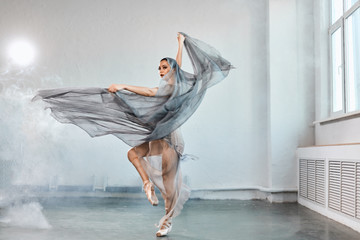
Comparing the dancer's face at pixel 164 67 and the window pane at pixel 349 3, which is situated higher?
the window pane at pixel 349 3

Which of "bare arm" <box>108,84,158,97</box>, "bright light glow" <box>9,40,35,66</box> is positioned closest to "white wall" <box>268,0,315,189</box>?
"bare arm" <box>108,84,158,97</box>

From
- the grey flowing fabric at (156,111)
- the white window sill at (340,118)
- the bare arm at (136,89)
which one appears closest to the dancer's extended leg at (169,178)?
the grey flowing fabric at (156,111)

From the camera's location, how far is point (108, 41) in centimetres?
596

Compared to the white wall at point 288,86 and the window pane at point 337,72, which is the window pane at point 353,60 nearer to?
the window pane at point 337,72

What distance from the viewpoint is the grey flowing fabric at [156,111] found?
337 centimetres

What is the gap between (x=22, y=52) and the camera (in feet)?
19.6

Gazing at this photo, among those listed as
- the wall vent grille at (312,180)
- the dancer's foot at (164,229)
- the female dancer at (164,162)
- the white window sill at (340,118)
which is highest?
the white window sill at (340,118)

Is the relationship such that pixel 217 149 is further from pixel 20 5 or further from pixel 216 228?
pixel 20 5

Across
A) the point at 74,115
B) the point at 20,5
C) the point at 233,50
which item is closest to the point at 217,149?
the point at 233,50

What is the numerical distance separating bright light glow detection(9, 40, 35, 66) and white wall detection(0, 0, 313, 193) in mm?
98

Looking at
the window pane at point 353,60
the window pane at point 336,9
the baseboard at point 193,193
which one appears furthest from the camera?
the baseboard at point 193,193

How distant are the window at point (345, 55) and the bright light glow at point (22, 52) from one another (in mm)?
4117

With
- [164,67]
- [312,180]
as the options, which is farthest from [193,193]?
[164,67]

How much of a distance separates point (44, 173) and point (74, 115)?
2553mm
